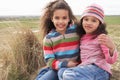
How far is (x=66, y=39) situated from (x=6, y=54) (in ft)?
5.44

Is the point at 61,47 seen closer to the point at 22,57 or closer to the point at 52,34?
the point at 52,34

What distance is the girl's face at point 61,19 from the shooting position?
16.0 feet

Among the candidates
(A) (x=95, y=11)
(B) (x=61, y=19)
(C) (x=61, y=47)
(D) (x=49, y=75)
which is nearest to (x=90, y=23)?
(A) (x=95, y=11)

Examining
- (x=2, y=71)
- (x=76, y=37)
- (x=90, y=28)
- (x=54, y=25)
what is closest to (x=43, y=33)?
(x=54, y=25)

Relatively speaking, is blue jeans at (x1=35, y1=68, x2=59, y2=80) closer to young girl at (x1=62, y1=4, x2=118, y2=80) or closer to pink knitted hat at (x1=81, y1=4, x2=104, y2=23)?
young girl at (x1=62, y1=4, x2=118, y2=80)

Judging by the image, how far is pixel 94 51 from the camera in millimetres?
4574

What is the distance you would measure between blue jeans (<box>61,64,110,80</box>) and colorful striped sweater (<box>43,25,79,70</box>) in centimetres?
41

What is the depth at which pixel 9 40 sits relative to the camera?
6273mm

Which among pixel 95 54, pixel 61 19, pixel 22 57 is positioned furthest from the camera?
pixel 22 57

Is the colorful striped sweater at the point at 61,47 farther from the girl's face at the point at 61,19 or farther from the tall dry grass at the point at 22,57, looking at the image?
the tall dry grass at the point at 22,57

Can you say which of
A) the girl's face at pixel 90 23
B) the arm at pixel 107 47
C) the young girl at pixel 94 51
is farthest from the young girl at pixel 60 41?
the arm at pixel 107 47

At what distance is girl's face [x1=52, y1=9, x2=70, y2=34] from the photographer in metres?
4.88

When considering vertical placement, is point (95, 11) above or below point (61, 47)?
above

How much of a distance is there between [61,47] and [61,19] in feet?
1.18
